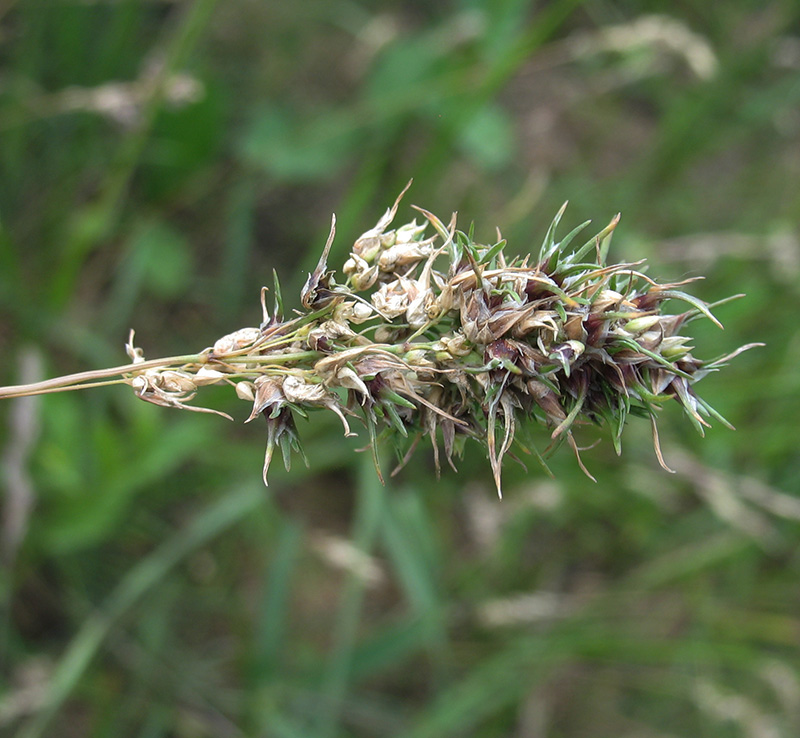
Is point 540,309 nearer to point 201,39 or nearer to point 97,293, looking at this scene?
point 97,293

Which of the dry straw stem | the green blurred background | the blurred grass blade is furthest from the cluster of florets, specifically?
the blurred grass blade

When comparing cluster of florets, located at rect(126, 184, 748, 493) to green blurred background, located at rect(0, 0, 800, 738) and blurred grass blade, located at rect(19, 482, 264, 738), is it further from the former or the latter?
blurred grass blade, located at rect(19, 482, 264, 738)

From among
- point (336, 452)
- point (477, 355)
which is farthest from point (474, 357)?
point (336, 452)

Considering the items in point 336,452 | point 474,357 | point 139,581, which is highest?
point 336,452

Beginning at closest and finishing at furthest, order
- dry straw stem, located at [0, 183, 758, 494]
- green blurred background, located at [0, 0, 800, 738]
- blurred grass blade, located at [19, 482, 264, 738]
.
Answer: dry straw stem, located at [0, 183, 758, 494] < blurred grass blade, located at [19, 482, 264, 738] < green blurred background, located at [0, 0, 800, 738]

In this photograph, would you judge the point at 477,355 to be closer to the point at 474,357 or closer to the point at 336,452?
the point at 474,357

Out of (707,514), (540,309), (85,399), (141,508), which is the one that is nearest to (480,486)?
(707,514)

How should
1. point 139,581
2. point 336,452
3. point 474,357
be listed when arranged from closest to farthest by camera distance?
point 474,357
point 139,581
point 336,452
